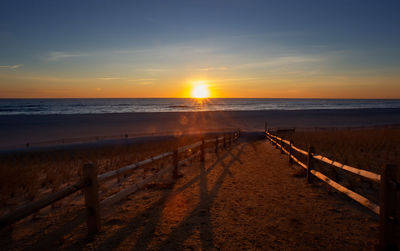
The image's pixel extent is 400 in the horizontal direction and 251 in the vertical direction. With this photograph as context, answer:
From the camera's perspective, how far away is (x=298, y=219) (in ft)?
15.7

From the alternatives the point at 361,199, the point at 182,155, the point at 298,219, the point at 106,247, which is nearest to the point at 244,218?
the point at 298,219

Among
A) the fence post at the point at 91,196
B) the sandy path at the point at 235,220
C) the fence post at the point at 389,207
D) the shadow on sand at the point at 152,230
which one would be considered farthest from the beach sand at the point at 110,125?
the fence post at the point at 389,207

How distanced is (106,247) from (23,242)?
5.10 ft

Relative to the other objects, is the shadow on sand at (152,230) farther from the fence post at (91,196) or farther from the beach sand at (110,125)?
the beach sand at (110,125)

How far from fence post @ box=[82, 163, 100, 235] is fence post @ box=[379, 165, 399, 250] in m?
4.50

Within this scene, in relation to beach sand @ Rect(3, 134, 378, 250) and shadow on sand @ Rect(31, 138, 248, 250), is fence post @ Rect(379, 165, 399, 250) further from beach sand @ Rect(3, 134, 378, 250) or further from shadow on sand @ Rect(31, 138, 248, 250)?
shadow on sand @ Rect(31, 138, 248, 250)

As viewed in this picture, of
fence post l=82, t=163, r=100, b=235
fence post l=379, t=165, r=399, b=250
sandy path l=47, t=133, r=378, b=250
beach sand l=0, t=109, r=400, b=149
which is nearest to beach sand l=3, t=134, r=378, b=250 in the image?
sandy path l=47, t=133, r=378, b=250

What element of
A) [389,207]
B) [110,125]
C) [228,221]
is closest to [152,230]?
[228,221]

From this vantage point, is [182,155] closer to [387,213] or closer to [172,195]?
[172,195]

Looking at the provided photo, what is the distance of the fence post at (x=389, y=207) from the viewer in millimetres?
3350

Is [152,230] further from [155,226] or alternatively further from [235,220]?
[235,220]

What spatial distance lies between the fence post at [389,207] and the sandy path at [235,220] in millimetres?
401

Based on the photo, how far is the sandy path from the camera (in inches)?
154

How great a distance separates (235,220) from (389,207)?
2568mm
